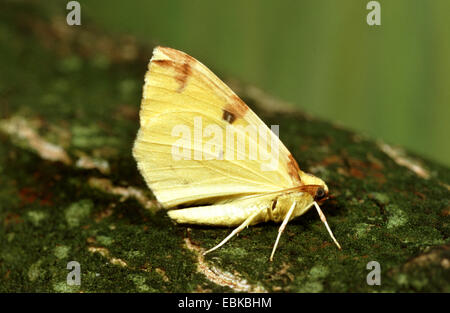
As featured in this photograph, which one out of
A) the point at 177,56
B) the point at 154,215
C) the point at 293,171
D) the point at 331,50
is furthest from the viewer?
the point at 331,50

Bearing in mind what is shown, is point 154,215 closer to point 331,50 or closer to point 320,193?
point 320,193

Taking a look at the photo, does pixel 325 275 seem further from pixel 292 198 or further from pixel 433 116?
pixel 433 116

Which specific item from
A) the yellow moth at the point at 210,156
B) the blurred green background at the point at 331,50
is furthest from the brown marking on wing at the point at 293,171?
the blurred green background at the point at 331,50

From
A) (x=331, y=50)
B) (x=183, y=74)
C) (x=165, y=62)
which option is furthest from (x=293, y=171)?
(x=331, y=50)

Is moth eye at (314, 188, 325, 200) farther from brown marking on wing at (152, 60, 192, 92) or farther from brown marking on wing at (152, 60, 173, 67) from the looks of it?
brown marking on wing at (152, 60, 173, 67)

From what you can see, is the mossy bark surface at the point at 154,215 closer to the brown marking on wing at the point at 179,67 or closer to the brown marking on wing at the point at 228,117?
the brown marking on wing at the point at 228,117

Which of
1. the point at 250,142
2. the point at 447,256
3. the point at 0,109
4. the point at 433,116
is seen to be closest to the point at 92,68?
the point at 0,109
